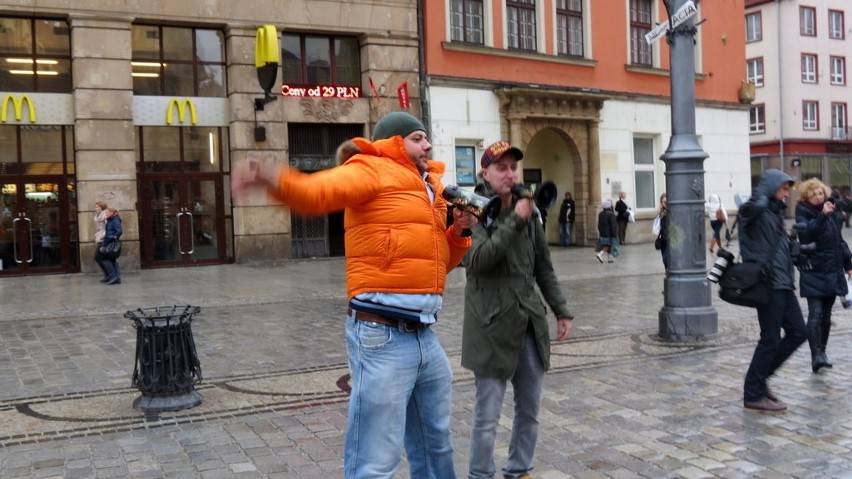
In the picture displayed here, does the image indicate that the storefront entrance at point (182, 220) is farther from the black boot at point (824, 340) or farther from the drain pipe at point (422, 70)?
the black boot at point (824, 340)

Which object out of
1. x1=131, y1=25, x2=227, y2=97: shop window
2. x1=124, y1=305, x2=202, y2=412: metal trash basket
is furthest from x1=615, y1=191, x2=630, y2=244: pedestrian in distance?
x1=124, y1=305, x2=202, y2=412: metal trash basket

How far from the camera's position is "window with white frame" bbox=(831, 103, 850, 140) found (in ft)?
164

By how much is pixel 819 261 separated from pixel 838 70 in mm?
49021

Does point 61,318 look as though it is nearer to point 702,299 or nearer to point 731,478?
point 702,299

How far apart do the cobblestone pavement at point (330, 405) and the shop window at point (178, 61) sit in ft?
29.8

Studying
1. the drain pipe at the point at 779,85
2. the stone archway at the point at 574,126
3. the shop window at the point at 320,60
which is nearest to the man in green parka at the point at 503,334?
the shop window at the point at 320,60

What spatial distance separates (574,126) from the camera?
2539 centimetres

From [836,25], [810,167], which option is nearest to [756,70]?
[836,25]

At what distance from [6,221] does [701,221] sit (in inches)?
600

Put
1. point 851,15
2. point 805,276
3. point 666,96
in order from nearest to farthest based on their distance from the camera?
1. point 805,276
2. point 666,96
3. point 851,15

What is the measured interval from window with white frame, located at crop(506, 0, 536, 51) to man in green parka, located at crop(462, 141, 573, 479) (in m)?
20.6

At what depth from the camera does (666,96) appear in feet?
89.7

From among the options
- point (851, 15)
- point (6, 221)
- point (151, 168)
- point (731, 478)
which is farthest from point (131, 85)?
point (851, 15)

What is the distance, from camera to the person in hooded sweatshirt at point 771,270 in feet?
20.4
